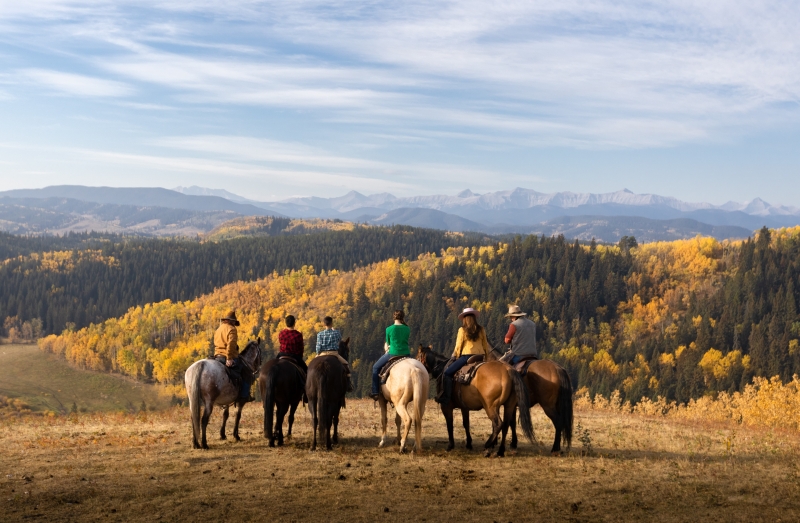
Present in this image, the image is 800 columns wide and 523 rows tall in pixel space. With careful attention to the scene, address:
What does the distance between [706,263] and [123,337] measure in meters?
173

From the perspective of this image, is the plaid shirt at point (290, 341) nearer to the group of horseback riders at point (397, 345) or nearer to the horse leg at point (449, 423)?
the group of horseback riders at point (397, 345)

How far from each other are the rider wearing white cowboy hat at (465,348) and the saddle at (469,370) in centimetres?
14

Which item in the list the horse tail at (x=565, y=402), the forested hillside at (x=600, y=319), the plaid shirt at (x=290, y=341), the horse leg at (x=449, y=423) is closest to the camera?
the horse tail at (x=565, y=402)

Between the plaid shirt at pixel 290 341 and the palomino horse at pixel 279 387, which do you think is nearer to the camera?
the palomino horse at pixel 279 387

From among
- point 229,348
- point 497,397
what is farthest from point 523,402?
point 229,348

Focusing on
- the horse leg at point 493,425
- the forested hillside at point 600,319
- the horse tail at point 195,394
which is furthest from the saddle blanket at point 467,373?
the forested hillside at point 600,319

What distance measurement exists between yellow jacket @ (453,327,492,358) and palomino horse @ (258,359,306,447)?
17.1 ft

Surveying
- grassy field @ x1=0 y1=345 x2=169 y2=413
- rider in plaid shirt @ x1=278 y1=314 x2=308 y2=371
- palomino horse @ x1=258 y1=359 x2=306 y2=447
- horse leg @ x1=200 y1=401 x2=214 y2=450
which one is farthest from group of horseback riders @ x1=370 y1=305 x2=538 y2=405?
grassy field @ x1=0 y1=345 x2=169 y2=413

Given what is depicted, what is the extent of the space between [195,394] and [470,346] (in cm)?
875

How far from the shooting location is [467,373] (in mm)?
19219

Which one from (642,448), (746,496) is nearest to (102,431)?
(642,448)

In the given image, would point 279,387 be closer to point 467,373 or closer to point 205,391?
point 205,391

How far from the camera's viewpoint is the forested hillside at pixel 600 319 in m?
139

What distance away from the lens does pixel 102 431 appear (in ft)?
77.6
